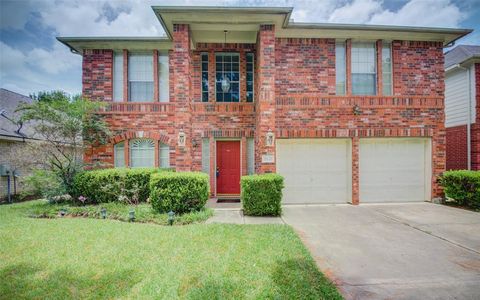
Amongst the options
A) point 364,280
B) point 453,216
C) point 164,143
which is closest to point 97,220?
point 164,143

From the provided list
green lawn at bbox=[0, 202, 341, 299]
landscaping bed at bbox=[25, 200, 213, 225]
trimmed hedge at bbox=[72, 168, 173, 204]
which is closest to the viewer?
green lawn at bbox=[0, 202, 341, 299]

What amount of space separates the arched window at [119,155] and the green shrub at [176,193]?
3131 mm

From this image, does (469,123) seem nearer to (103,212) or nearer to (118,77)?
(103,212)

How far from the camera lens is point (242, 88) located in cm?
824

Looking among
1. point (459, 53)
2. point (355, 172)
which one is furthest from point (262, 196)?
point (459, 53)

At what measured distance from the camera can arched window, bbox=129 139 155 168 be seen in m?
8.20

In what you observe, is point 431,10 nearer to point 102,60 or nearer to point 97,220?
point 102,60

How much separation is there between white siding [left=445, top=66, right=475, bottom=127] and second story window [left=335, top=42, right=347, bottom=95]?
5453 millimetres

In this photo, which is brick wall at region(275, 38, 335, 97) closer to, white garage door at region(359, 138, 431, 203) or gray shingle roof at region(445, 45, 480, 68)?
white garage door at region(359, 138, 431, 203)

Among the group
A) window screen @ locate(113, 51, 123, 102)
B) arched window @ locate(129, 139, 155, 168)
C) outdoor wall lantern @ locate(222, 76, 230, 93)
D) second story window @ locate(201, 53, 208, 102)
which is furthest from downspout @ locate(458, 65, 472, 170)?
window screen @ locate(113, 51, 123, 102)

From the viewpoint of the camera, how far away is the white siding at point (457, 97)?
8586mm

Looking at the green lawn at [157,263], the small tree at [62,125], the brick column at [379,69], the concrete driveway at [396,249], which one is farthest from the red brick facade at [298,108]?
the green lawn at [157,263]

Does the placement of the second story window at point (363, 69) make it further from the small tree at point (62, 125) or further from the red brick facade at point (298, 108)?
the small tree at point (62, 125)

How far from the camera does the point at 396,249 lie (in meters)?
3.93
